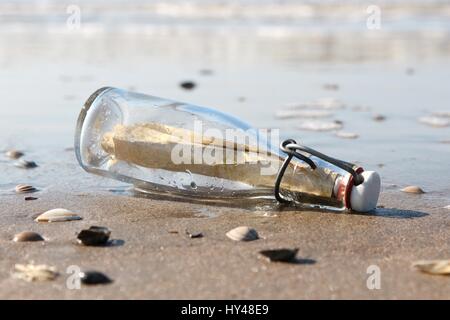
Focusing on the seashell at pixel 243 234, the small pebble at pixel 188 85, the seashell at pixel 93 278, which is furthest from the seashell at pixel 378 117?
the seashell at pixel 93 278

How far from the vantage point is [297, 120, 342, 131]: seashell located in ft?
14.6

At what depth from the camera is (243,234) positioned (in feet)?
7.34

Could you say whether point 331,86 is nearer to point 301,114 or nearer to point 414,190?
point 301,114

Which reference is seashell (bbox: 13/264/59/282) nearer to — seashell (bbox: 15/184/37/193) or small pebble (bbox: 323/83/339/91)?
seashell (bbox: 15/184/37/193)

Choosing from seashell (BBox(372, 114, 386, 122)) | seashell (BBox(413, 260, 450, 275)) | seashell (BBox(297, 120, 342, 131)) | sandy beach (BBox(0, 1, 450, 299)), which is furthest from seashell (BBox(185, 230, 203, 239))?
seashell (BBox(372, 114, 386, 122))

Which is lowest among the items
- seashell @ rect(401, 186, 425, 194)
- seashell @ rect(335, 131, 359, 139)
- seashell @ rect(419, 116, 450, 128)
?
seashell @ rect(401, 186, 425, 194)

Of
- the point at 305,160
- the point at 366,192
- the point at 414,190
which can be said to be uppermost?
the point at 305,160

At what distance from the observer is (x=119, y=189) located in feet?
9.70

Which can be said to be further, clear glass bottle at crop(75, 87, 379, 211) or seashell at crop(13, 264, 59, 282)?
clear glass bottle at crop(75, 87, 379, 211)

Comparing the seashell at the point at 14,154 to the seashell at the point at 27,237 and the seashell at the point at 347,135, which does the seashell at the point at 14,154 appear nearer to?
the seashell at the point at 27,237

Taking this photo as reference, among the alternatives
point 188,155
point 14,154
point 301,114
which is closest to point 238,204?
point 188,155

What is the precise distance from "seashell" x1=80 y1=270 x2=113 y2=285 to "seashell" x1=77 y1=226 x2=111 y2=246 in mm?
293

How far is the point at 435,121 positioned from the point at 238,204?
2492 millimetres
